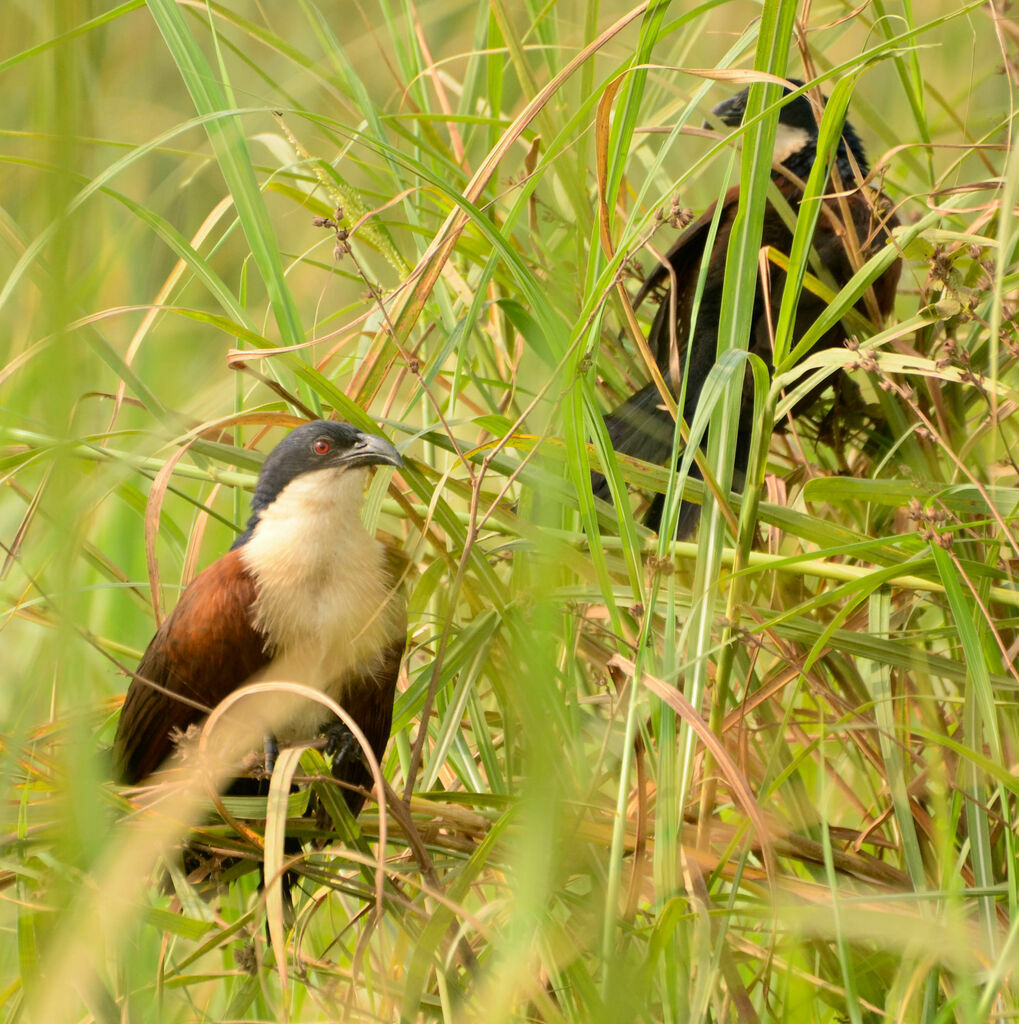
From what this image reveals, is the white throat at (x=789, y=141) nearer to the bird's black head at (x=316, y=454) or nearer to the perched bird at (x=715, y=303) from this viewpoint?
the perched bird at (x=715, y=303)

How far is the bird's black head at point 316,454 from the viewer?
4.75 ft

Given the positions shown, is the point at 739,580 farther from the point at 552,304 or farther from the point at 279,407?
the point at 279,407

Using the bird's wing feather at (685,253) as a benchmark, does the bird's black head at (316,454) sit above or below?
below

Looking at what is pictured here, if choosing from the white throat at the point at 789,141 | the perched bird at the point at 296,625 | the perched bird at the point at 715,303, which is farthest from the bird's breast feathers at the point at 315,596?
the white throat at the point at 789,141

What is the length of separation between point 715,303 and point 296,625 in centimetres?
115

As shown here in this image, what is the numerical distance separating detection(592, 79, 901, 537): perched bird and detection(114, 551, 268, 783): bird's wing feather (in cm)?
65

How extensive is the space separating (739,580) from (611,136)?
56 cm

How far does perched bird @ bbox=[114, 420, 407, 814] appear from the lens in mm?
1419

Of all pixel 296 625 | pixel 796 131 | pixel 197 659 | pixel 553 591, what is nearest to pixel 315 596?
pixel 296 625

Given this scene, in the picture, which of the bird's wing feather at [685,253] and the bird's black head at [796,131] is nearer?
the bird's wing feather at [685,253]

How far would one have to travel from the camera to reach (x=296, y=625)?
A: 1.44 meters

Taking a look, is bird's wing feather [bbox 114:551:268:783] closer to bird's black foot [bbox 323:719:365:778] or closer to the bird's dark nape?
the bird's dark nape

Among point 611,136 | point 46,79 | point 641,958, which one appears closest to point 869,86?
point 611,136

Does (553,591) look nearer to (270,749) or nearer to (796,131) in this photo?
(270,749)
